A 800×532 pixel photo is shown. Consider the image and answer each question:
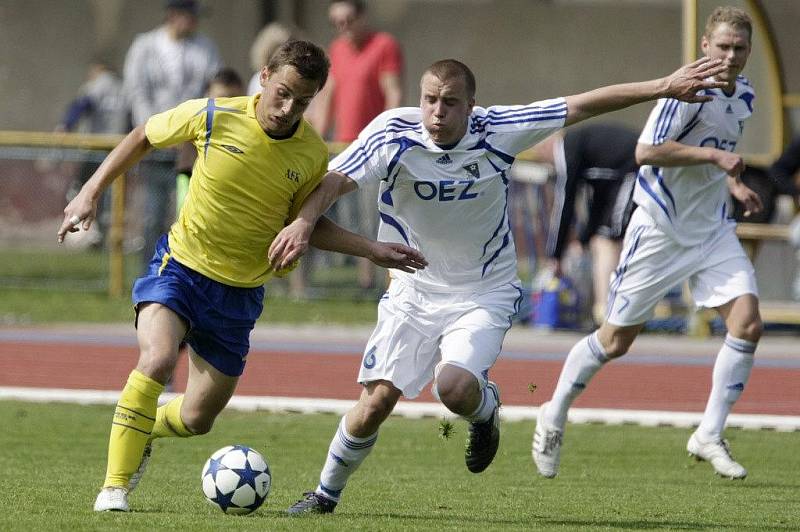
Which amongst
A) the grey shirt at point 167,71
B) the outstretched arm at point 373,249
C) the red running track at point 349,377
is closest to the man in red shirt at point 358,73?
the grey shirt at point 167,71

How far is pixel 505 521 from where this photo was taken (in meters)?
7.17

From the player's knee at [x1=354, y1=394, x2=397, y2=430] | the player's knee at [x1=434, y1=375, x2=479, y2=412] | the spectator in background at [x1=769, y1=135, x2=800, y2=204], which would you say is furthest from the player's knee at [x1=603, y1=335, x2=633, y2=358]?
the spectator in background at [x1=769, y1=135, x2=800, y2=204]

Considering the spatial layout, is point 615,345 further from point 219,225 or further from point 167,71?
point 167,71

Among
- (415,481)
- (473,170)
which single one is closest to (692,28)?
(415,481)

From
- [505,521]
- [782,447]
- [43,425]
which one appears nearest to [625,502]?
[505,521]

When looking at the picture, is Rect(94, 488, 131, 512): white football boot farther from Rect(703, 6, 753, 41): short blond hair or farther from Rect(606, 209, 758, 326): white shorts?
Rect(703, 6, 753, 41): short blond hair

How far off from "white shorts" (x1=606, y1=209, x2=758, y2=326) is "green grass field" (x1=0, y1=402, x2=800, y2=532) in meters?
0.94

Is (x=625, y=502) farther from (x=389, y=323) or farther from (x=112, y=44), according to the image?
(x=112, y=44)

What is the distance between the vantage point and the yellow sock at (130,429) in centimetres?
700

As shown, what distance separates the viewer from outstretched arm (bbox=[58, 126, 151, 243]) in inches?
278

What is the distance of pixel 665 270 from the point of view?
9.30 m

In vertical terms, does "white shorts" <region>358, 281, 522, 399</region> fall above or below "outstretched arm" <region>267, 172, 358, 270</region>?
below

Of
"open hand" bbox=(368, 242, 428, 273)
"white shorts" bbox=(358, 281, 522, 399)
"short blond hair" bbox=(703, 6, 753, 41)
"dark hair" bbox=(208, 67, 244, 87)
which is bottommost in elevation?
"white shorts" bbox=(358, 281, 522, 399)

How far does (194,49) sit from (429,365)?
10011 mm
